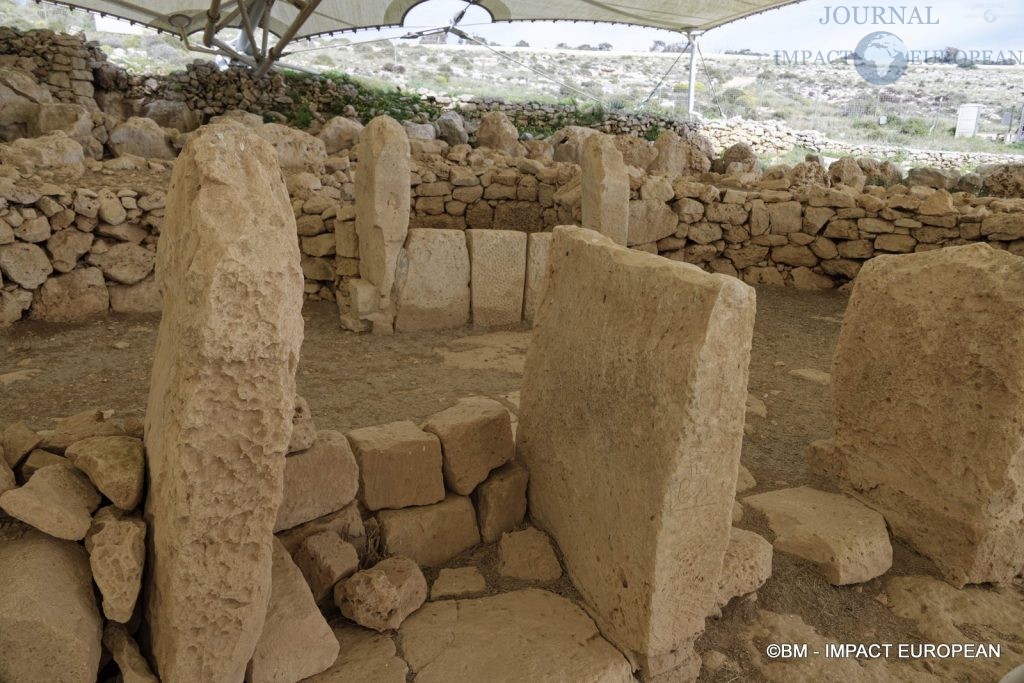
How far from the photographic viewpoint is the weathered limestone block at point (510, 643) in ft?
6.57

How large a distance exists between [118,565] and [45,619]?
0.19 meters

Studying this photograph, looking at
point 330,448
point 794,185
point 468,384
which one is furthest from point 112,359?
point 794,185

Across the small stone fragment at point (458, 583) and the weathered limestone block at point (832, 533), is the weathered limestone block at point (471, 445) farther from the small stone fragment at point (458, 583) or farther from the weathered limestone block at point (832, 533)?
the weathered limestone block at point (832, 533)

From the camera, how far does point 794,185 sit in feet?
27.2

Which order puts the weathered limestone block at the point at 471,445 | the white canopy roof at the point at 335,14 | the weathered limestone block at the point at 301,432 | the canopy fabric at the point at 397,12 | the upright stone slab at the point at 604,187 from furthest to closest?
1. the canopy fabric at the point at 397,12
2. the white canopy roof at the point at 335,14
3. the upright stone slab at the point at 604,187
4. the weathered limestone block at the point at 471,445
5. the weathered limestone block at the point at 301,432

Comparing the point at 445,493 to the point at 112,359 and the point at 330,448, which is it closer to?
the point at 330,448

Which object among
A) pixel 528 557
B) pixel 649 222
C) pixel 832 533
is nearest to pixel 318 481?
pixel 528 557

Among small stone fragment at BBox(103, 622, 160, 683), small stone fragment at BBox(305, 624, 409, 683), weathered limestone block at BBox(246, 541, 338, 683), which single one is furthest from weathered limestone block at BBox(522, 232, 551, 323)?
small stone fragment at BBox(103, 622, 160, 683)

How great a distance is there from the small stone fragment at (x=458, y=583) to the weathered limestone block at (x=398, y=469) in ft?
0.93

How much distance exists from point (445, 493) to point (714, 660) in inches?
44.7

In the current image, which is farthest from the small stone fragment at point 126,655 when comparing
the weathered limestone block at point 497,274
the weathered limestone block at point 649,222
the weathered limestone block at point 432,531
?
the weathered limestone block at point 649,222

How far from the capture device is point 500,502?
8.91 feet

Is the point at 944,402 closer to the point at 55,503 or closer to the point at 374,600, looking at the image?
the point at 374,600

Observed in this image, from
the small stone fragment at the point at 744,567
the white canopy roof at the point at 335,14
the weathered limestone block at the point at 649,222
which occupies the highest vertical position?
the white canopy roof at the point at 335,14
